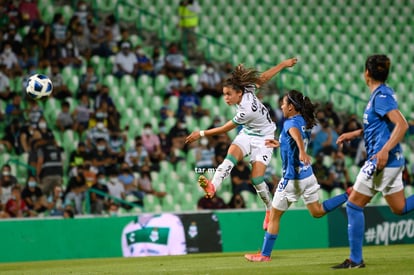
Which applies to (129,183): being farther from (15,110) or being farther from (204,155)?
(15,110)

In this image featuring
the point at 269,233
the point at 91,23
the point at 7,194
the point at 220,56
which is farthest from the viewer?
the point at 220,56

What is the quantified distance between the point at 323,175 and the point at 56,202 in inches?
257

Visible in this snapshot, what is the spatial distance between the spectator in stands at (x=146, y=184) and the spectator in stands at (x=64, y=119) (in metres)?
2.00

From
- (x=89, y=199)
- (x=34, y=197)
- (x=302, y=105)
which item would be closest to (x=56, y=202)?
(x=34, y=197)

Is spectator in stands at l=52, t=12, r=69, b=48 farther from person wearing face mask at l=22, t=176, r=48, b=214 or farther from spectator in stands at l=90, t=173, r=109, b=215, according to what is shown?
person wearing face mask at l=22, t=176, r=48, b=214

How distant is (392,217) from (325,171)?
2.56 m

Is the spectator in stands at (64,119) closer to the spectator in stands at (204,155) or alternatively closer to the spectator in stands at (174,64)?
the spectator in stands at (204,155)

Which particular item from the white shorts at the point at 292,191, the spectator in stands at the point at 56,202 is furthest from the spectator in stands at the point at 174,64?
the white shorts at the point at 292,191

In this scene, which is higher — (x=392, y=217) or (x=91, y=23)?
(x=91, y=23)

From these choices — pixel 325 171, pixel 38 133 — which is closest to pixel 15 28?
pixel 38 133

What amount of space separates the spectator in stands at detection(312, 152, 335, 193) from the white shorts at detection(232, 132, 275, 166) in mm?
7955

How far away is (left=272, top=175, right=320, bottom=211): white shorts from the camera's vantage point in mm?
11281

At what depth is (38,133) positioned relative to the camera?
19797 millimetres

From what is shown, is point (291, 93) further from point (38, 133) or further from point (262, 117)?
point (38, 133)
